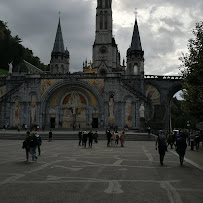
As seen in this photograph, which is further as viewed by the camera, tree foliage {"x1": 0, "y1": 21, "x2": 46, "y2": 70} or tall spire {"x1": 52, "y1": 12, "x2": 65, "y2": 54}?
tree foliage {"x1": 0, "y1": 21, "x2": 46, "y2": 70}

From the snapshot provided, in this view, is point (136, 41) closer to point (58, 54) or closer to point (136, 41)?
point (136, 41)

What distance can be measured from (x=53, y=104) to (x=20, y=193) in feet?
141

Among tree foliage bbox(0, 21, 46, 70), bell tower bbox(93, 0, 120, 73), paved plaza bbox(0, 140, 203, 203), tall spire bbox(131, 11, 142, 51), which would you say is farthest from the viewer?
tree foliage bbox(0, 21, 46, 70)

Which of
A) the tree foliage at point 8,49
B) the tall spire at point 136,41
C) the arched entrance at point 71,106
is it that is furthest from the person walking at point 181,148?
the tree foliage at point 8,49

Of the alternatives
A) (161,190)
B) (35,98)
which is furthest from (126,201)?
(35,98)

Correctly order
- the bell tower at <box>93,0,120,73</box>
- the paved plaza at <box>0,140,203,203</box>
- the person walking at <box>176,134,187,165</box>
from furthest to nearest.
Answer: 1. the bell tower at <box>93,0,120,73</box>
2. the person walking at <box>176,134,187,165</box>
3. the paved plaza at <box>0,140,203,203</box>

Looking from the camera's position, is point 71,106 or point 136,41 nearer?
point 71,106

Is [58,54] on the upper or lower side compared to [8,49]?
lower

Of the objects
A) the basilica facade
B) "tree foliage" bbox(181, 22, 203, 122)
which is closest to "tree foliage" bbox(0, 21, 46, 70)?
the basilica facade

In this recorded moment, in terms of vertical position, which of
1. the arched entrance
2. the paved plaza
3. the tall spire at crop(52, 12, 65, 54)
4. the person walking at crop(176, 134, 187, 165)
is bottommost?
the paved plaza

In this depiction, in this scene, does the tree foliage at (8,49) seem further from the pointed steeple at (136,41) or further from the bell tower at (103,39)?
the pointed steeple at (136,41)

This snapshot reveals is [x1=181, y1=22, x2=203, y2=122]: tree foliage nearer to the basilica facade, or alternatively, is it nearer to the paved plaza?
the paved plaza

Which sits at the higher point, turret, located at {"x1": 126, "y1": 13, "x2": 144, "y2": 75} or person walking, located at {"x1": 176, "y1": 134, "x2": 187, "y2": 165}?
turret, located at {"x1": 126, "y1": 13, "x2": 144, "y2": 75}

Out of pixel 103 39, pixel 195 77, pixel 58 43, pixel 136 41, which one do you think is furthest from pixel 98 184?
pixel 103 39
